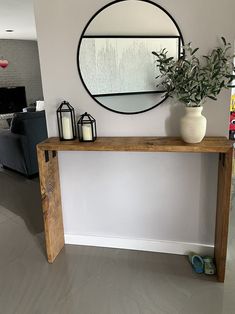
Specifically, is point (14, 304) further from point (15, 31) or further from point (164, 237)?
point (15, 31)

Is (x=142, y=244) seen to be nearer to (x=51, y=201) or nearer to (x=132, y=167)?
(x=132, y=167)

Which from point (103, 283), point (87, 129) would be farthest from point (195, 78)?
point (103, 283)

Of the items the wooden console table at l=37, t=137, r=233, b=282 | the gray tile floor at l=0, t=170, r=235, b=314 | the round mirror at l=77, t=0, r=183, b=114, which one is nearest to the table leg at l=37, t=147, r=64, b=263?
the wooden console table at l=37, t=137, r=233, b=282

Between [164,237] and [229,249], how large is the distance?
52 cm

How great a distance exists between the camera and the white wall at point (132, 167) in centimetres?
180

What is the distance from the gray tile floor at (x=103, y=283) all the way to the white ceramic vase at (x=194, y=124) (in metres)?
0.93

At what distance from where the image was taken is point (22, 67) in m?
7.52

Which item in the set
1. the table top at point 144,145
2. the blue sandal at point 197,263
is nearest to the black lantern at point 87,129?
the table top at point 144,145

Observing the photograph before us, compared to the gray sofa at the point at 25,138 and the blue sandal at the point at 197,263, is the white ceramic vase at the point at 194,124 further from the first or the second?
the gray sofa at the point at 25,138

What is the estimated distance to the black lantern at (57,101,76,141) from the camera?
1.93 meters

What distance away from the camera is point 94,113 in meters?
2.00

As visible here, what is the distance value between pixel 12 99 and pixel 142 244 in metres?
6.29

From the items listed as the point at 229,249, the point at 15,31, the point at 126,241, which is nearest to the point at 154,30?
the point at 126,241

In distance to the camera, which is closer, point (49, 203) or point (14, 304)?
point (14, 304)
